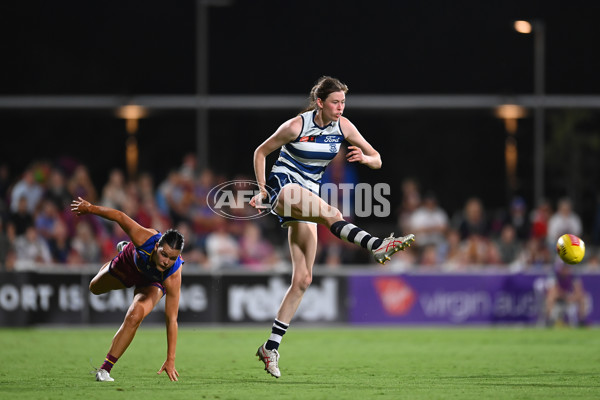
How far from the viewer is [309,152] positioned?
30.5 ft

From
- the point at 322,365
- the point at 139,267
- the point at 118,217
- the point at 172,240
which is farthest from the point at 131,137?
the point at 172,240

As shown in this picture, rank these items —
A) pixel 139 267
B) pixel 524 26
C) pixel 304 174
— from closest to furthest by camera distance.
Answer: pixel 139 267, pixel 304 174, pixel 524 26

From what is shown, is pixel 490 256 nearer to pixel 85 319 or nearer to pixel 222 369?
pixel 85 319

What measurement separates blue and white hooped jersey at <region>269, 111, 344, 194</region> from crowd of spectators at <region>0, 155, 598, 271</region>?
8798mm

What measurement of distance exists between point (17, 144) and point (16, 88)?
128 inches

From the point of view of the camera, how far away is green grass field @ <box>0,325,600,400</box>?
8.28 metres

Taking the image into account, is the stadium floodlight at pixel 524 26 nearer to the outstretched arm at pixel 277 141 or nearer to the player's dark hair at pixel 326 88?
the player's dark hair at pixel 326 88

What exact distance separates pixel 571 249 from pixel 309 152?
3.64 m

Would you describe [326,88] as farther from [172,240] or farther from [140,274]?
[140,274]

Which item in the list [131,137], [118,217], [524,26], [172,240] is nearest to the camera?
[172,240]

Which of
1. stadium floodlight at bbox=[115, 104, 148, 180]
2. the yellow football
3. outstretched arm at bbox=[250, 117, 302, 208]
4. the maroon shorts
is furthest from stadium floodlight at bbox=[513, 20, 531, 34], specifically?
the maroon shorts

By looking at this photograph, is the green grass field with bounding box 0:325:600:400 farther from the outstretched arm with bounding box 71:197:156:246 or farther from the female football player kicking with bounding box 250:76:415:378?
the outstretched arm with bounding box 71:197:156:246

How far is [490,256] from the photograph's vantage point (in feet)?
62.6

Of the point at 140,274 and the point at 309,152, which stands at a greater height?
the point at 309,152
